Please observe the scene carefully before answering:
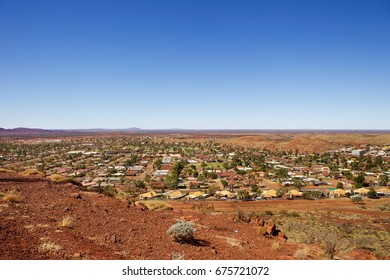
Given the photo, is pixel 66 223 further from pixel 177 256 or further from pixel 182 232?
pixel 177 256

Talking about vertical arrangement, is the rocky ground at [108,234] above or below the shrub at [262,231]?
above

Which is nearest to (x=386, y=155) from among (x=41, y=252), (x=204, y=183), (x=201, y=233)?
(x=204, y=183)

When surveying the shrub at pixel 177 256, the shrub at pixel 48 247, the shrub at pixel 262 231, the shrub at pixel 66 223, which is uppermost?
the shrub at pixel 48 247

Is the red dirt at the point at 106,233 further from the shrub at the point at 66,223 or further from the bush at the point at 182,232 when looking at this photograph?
the bush at the point at 182,232

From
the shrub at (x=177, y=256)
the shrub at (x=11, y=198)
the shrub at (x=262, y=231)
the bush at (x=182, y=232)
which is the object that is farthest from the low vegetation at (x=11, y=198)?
the shrub at (x=262, y=231)

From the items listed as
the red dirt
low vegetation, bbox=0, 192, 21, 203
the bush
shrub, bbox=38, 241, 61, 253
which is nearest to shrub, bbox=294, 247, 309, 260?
the red dirt

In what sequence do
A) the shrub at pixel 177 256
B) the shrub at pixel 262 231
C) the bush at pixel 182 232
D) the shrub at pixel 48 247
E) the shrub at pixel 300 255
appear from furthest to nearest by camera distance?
1. the shrub at pixel 262 231
2. the bush at pixel 182 232
3. the shrub at pixel 300 255
4. the shrub at pixel 177 256
5. the shrub at pixel 48 247

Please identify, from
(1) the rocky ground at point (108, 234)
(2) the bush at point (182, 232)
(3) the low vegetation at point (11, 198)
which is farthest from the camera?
(3) the low vegetation at point (11, 198)

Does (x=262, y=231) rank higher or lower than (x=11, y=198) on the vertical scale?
lower

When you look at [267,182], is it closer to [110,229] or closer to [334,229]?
[334,229]

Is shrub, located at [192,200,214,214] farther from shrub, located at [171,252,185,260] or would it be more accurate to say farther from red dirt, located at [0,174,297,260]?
shrub, located at [171,252,185,260]

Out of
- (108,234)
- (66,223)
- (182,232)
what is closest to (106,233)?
(108,234)
